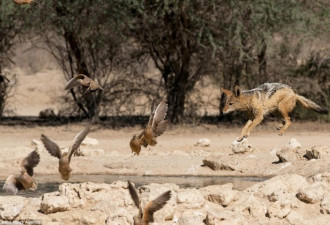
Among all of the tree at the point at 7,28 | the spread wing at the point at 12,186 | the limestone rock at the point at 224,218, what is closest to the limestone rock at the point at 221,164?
the limestone rock at the point at 224,218

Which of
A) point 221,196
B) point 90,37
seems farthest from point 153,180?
point 90,37

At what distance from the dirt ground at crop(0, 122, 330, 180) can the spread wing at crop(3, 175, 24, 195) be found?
5037 millimetres

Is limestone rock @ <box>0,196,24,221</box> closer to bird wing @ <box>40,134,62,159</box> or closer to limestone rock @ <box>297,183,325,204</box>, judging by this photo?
bird wing @ <box>40,134,62,159</box>

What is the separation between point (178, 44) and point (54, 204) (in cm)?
1415

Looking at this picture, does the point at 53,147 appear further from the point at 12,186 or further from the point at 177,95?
the point at 177,95

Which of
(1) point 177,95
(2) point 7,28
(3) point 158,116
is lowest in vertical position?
(1) point 177,95

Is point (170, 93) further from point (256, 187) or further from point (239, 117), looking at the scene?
point (256, 187)

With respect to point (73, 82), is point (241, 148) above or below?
below

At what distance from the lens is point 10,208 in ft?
38.0

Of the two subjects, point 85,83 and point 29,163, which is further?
point 85,83

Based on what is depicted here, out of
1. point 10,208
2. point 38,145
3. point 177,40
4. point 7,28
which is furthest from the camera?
point 7,28

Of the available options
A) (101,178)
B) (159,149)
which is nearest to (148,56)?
(159,149)

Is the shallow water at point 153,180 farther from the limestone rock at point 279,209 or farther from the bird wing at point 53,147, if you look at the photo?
the bird wing at point 53,147

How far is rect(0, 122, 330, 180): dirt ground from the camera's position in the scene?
677 inches
